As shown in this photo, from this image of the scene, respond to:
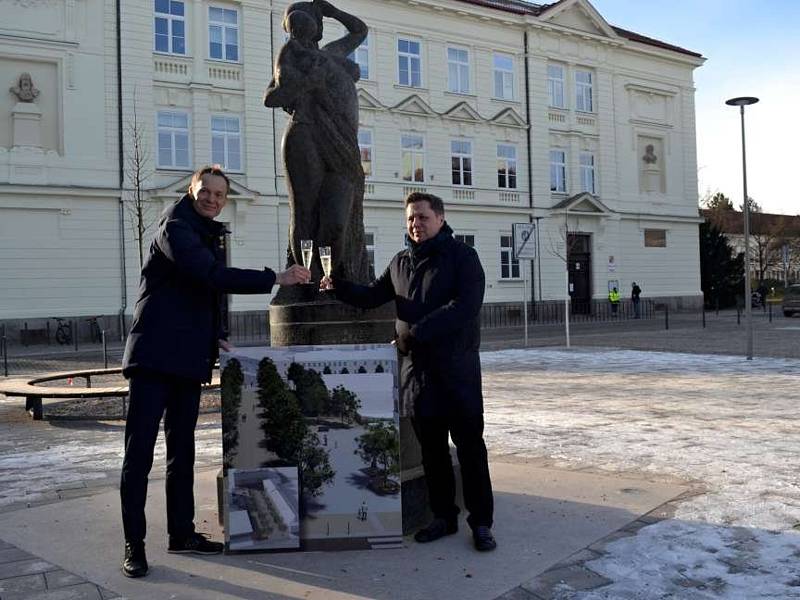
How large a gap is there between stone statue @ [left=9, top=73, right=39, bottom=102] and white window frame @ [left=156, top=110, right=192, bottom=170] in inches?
158

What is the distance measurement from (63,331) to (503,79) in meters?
21.0

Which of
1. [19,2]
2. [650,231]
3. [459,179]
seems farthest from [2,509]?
[650,231]

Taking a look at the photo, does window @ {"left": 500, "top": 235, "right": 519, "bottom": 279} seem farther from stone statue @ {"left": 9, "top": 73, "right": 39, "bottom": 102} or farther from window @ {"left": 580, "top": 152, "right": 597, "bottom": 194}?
stone statue @ {"left": 9, "top": 73, "right": 39, "bottom": 102}

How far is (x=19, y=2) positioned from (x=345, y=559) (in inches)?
1038

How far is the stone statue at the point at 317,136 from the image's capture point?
19.2 ft

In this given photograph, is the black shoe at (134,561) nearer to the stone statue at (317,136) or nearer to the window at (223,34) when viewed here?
the stone statue at (317,136)

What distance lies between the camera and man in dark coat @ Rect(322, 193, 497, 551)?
4.18 metres

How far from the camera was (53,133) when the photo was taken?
26266 millimetres

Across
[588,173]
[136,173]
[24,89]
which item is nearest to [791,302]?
[588,173]

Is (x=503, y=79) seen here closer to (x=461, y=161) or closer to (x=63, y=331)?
(x=461, y=161)

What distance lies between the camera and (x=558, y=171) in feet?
124

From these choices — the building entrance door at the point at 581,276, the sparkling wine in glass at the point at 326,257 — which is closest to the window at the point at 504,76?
the building entrance door at the point at 581,276

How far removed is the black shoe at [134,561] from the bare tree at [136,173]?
23872 mm

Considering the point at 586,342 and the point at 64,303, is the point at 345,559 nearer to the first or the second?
the point at 586,342
